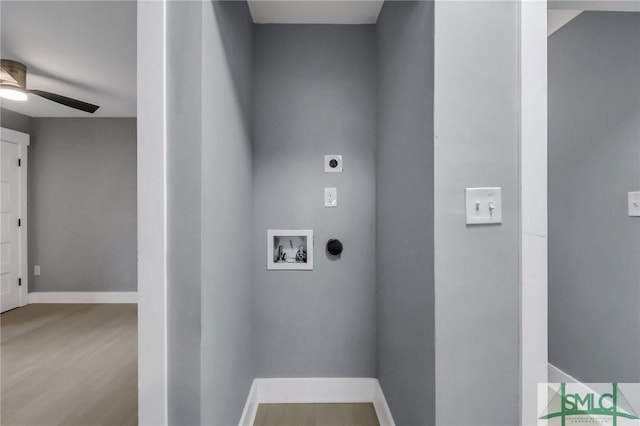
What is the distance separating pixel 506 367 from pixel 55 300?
18.2ft

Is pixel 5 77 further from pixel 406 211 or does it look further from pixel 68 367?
pixel 406 211

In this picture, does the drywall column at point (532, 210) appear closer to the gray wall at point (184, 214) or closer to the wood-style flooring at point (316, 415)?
the wood-style flooring at point (316, 415)

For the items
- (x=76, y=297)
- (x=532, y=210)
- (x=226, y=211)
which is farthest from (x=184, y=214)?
(x=76, y=297)

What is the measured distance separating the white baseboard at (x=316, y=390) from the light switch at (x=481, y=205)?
1448 mm

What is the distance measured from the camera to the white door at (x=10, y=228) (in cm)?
427

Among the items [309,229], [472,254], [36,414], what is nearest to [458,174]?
[472,254]

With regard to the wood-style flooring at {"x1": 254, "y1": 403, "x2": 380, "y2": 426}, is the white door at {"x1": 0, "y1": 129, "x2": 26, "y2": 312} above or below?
above

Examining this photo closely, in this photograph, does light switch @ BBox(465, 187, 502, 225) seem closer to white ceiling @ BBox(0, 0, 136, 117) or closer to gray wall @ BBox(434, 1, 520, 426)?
gray wall @ BBox(434, 1, 520, 426)

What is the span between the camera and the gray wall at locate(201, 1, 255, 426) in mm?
1326

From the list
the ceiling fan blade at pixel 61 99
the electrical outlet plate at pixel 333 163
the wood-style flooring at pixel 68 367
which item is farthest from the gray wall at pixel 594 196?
the ceiling fan blade at pixel 61 99

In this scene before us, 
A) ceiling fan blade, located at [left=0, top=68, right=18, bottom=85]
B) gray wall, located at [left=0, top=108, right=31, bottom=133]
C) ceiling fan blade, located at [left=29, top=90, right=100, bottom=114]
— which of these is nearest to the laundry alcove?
ceiling fan blade, located at [left=29, top=90, right=100, bottom=114]

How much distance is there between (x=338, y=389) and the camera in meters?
2.22

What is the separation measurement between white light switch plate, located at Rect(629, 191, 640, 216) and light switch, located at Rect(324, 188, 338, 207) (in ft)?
5.44

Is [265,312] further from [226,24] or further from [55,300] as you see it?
[55,300]
